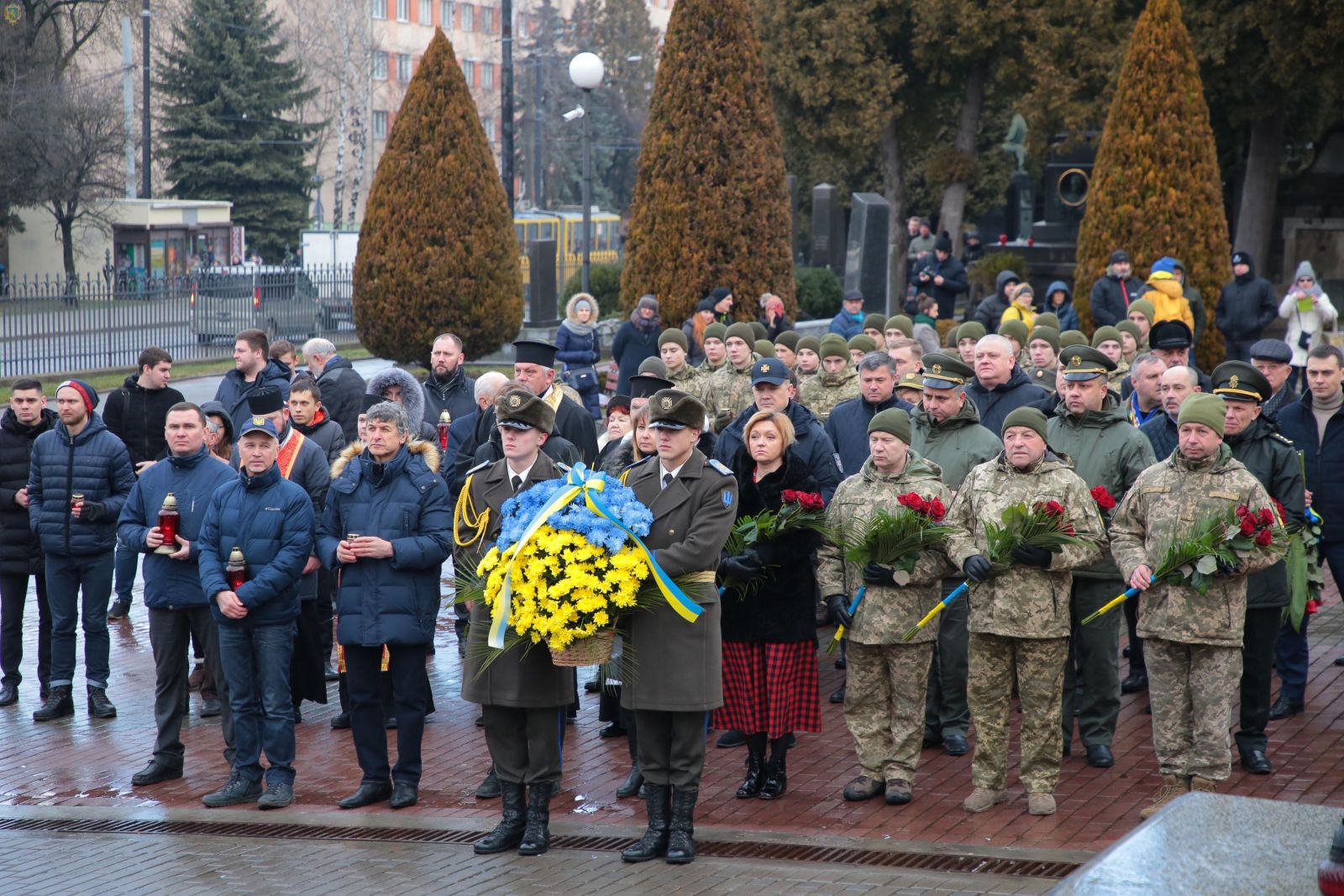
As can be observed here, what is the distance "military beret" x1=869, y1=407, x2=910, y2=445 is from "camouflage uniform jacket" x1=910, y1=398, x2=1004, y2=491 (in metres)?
0.85

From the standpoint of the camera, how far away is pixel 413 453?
793 cm

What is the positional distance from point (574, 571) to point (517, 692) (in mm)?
787

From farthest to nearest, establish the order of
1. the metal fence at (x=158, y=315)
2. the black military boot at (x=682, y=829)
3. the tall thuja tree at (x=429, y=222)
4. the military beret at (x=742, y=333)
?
1. the metal fence at (x=158, y=315)
2. the tall thuja tree at (x=429, y=222)
3. the military beret at (x=742, y=333)
4. the black military boot at (x=682, y=829)

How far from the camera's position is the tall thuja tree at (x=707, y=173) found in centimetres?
1822

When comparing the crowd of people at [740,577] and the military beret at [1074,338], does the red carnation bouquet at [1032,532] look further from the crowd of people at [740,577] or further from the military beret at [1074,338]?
the military beret at [1074,338]

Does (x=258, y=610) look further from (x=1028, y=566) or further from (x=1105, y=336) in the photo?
(x=1105, y=336)

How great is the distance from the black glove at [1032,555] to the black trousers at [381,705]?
2897 mm

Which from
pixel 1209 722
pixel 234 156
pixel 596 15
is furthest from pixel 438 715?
pixel 596 15

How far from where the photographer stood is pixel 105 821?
7723 mm

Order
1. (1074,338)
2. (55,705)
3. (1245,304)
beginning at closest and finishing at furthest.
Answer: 1. (55,705)
2. (1074,338)
3. (1245,304)

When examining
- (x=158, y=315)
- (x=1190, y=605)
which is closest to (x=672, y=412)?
(x=1190, y=605)

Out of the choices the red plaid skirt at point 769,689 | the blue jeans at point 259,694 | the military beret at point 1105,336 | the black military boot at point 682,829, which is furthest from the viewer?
the military beret at point 1105,336

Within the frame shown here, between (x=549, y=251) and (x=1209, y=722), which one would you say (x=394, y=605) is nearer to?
(x=1209, y=722)

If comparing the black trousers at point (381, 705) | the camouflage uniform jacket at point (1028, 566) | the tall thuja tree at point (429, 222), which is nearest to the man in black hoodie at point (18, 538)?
the black trousers at point (381, 705)
